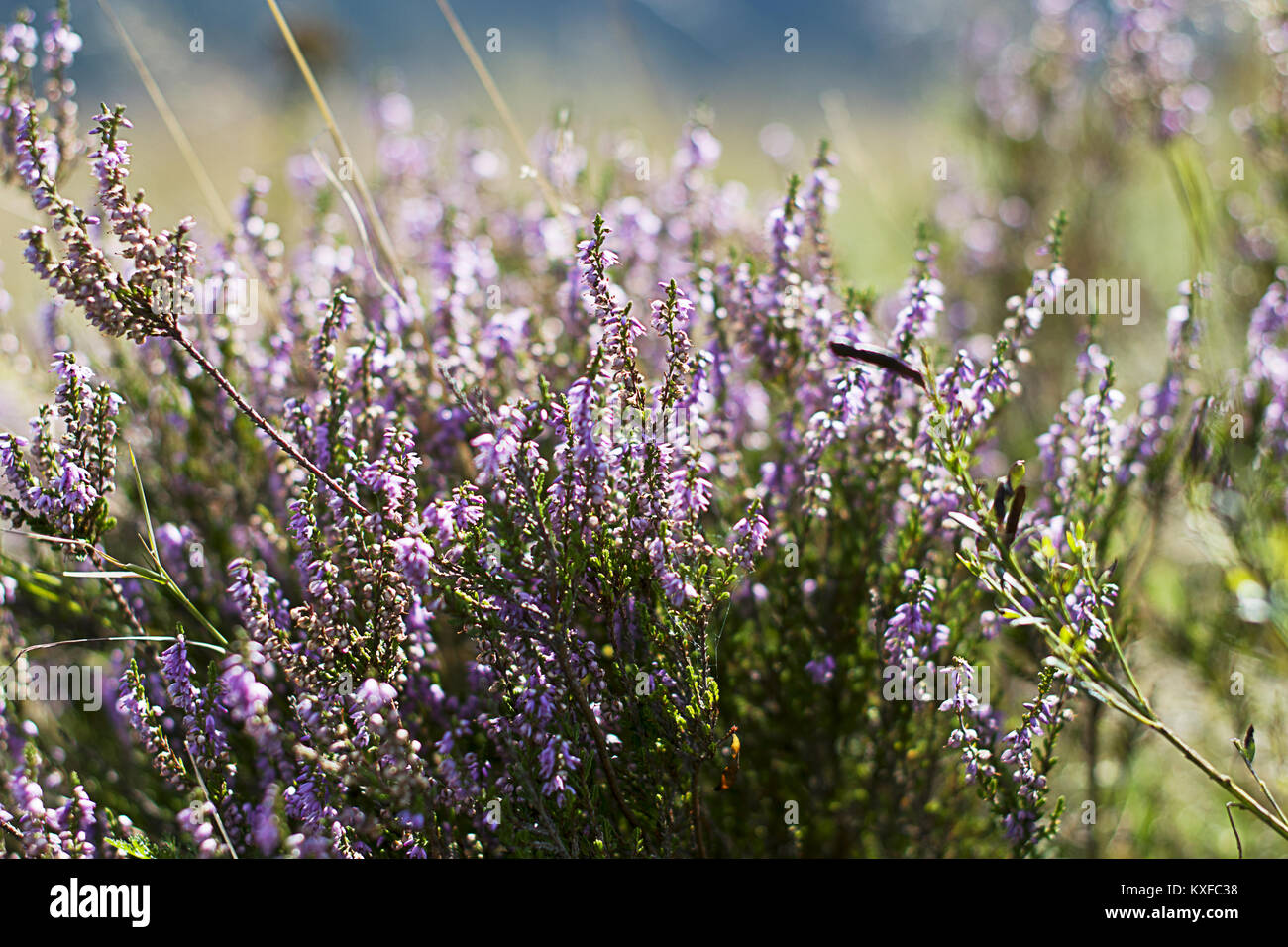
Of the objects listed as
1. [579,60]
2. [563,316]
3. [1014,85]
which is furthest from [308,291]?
[579,60]

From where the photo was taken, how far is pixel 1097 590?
1899 mm

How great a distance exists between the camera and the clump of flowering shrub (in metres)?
1.87

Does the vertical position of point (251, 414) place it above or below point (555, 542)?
above

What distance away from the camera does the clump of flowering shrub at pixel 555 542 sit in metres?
1.87

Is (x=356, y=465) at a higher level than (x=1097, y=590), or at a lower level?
higher

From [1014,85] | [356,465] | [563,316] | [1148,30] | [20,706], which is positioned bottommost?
[20,706]

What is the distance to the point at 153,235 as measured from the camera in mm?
1938

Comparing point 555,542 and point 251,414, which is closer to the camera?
point 251,414

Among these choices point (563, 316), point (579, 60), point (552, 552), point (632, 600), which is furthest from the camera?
point (579, 60)

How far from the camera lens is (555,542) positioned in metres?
1.92

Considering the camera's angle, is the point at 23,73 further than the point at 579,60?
No
